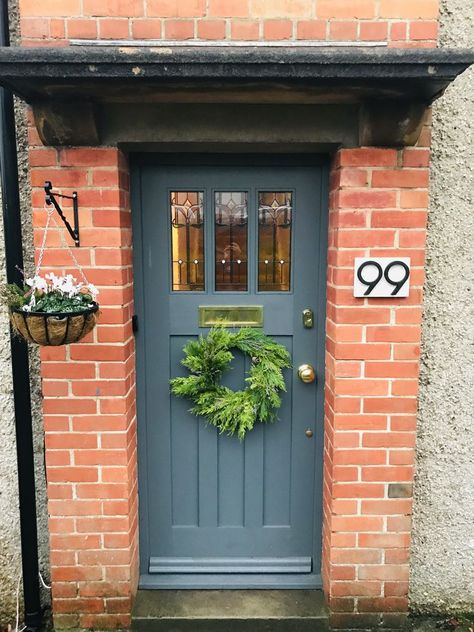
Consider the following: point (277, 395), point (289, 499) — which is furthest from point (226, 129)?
point (289, 499)

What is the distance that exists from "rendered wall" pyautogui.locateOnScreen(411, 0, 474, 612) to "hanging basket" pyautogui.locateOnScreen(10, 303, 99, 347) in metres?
1.77

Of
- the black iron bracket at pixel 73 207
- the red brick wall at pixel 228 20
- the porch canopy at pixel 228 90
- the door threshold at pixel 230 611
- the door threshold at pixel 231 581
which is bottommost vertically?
the door threshold at pixel 230 611

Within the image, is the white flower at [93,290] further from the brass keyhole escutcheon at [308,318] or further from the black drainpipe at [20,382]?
the brass keyhole escutcheon at [308,318]

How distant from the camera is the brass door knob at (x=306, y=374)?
2754mm

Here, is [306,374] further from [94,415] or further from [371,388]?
[94,415]

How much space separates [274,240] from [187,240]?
0.48 m

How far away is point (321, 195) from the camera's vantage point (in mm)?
2680

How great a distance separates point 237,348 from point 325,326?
511mm

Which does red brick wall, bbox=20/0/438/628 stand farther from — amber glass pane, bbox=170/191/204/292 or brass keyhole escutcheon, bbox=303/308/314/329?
amber glass pane, bbox=170/191/204/292

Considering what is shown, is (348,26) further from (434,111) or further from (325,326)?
(325,326)

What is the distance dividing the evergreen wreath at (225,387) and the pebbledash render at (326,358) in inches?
11.6

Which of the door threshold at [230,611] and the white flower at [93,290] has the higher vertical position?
the white flower at [93,290]

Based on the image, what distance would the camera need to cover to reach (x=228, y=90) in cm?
218

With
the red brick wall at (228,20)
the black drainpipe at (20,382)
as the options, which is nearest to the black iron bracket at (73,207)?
the black drainpipe at (20,382)
